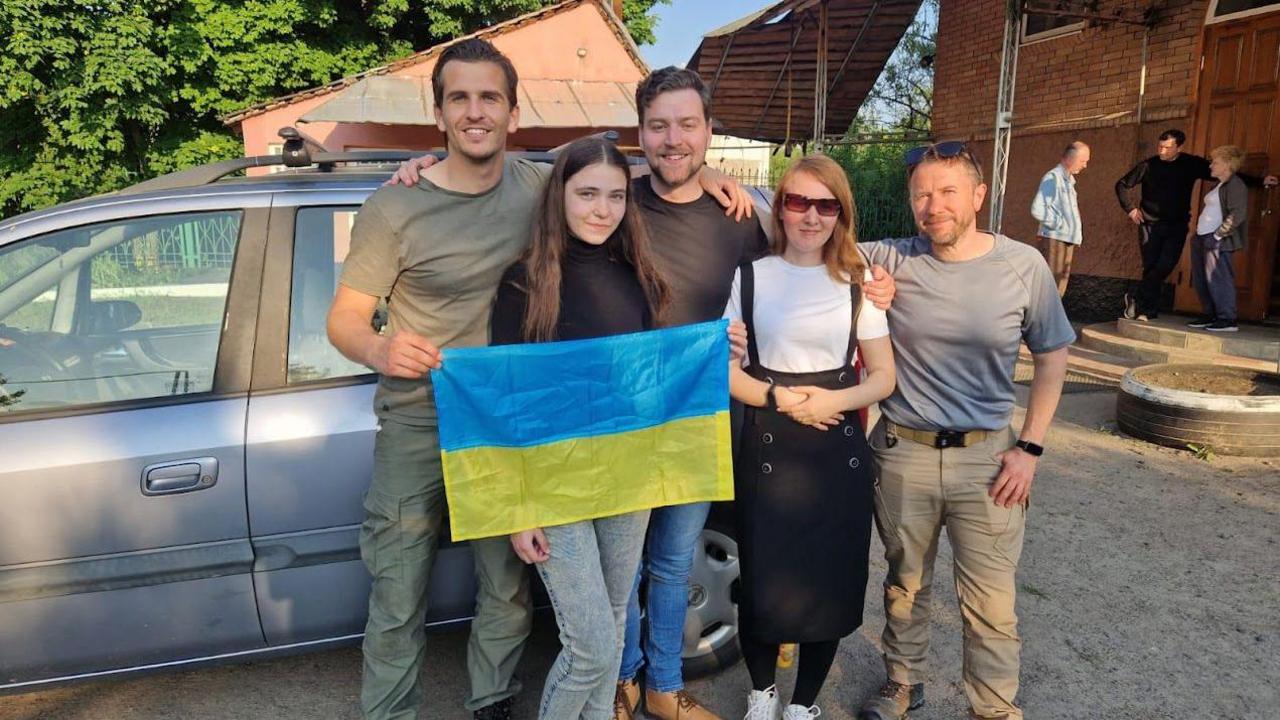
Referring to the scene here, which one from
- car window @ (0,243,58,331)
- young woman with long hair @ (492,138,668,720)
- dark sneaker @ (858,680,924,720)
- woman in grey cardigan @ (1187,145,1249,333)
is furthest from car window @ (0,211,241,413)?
woman in grey cardigan @ (1187,145,1249,333)

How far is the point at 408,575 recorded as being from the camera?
2428mm

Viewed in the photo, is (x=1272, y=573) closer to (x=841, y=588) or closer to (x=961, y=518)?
(x=961, y=518)

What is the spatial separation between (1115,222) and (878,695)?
8732 mm

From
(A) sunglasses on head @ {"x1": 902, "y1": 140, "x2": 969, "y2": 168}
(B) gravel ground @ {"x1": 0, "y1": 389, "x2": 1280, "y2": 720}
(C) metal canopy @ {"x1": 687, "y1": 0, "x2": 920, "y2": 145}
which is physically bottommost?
(B) gravel ground @ {"x1": 0, "y1": 389, "x2": 1280, "y2": 720}

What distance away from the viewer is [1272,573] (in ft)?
12.7

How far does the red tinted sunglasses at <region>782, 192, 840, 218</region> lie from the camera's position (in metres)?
2.41

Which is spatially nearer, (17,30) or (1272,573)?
(1272,573)

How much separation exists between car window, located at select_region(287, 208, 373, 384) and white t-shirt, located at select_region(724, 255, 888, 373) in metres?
1.30

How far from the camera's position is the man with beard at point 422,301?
226 cm

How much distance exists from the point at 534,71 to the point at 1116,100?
36.2 feet

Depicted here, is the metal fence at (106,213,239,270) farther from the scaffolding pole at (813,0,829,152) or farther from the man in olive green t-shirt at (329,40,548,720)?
the scaffolding pole at (813,0,829,152)

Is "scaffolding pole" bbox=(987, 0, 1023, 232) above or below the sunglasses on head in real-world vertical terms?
above

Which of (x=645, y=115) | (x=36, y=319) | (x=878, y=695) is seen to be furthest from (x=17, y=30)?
(x=878, y=695)

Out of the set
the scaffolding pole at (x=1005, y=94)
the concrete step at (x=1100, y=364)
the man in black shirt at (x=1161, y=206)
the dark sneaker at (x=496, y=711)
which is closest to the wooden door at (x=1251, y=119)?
the man in black shirt at (x=1161, y=206)
